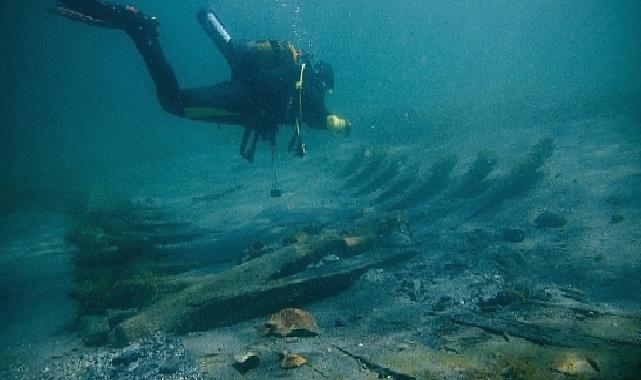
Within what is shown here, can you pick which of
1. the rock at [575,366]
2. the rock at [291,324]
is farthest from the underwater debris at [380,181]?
the rock at [575,366]

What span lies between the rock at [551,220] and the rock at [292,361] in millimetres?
8075

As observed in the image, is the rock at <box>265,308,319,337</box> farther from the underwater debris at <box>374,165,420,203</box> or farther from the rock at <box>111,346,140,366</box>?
the underwater debris at <box>374,165,420,203</box>

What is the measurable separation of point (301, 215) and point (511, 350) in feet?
30.6

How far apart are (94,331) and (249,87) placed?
15.9 feet

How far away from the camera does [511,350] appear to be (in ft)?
15.5

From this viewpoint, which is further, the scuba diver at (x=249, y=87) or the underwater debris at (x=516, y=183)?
the underwater debris at (x=516, y=183)

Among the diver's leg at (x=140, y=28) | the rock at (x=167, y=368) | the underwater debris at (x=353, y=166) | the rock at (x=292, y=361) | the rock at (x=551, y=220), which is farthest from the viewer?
the underwater debris at (x=353, y=166)

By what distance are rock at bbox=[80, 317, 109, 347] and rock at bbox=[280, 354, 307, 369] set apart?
3.11 metres

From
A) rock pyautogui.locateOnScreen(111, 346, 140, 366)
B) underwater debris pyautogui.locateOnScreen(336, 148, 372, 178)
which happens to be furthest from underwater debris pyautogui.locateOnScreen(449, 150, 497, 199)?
rock pyautogui.locateOnScreen(111, 346, 140, 366)

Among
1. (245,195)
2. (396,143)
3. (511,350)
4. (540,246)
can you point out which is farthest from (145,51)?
(396,143)

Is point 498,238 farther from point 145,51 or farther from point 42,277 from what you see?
point 42,277

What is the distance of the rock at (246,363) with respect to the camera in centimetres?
478

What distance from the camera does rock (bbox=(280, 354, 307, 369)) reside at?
15.5ft

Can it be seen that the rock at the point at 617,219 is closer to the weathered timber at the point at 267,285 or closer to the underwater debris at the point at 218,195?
the weathered timber at the point at 267,285
